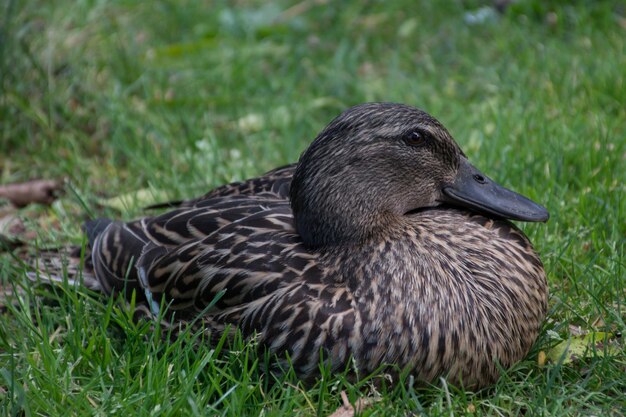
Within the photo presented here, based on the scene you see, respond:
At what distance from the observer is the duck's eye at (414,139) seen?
3723mm

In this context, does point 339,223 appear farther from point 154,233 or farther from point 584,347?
point 584,347

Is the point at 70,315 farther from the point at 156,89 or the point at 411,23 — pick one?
the point at 411,23

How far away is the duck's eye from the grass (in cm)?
90

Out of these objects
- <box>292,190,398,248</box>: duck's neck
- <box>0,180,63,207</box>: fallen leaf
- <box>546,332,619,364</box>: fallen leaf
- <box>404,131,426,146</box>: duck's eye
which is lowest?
<box>546,332,619,364</box>: fallen leaf

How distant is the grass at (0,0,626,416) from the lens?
11.2 ft

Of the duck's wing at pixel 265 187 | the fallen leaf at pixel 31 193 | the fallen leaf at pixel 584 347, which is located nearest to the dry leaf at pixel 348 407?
the fallen leaf at pixel 584 347

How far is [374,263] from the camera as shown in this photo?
3570mm

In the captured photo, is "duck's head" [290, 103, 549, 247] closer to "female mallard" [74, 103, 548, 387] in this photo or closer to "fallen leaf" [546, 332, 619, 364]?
"female mallard" [74, 103, 548, 387]

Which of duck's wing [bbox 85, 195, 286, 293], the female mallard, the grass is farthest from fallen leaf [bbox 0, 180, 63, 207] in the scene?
the female mallard

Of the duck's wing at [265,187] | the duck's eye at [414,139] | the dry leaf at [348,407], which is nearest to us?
the dry leaf at [348,407]

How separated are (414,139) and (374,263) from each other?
52 centimetres

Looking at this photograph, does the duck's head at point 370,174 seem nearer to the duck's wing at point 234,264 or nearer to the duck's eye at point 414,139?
the duck's eye at point 414,139

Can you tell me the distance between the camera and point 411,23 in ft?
25.1

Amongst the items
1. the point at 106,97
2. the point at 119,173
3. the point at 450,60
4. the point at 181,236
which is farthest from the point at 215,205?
the point at 450,60
